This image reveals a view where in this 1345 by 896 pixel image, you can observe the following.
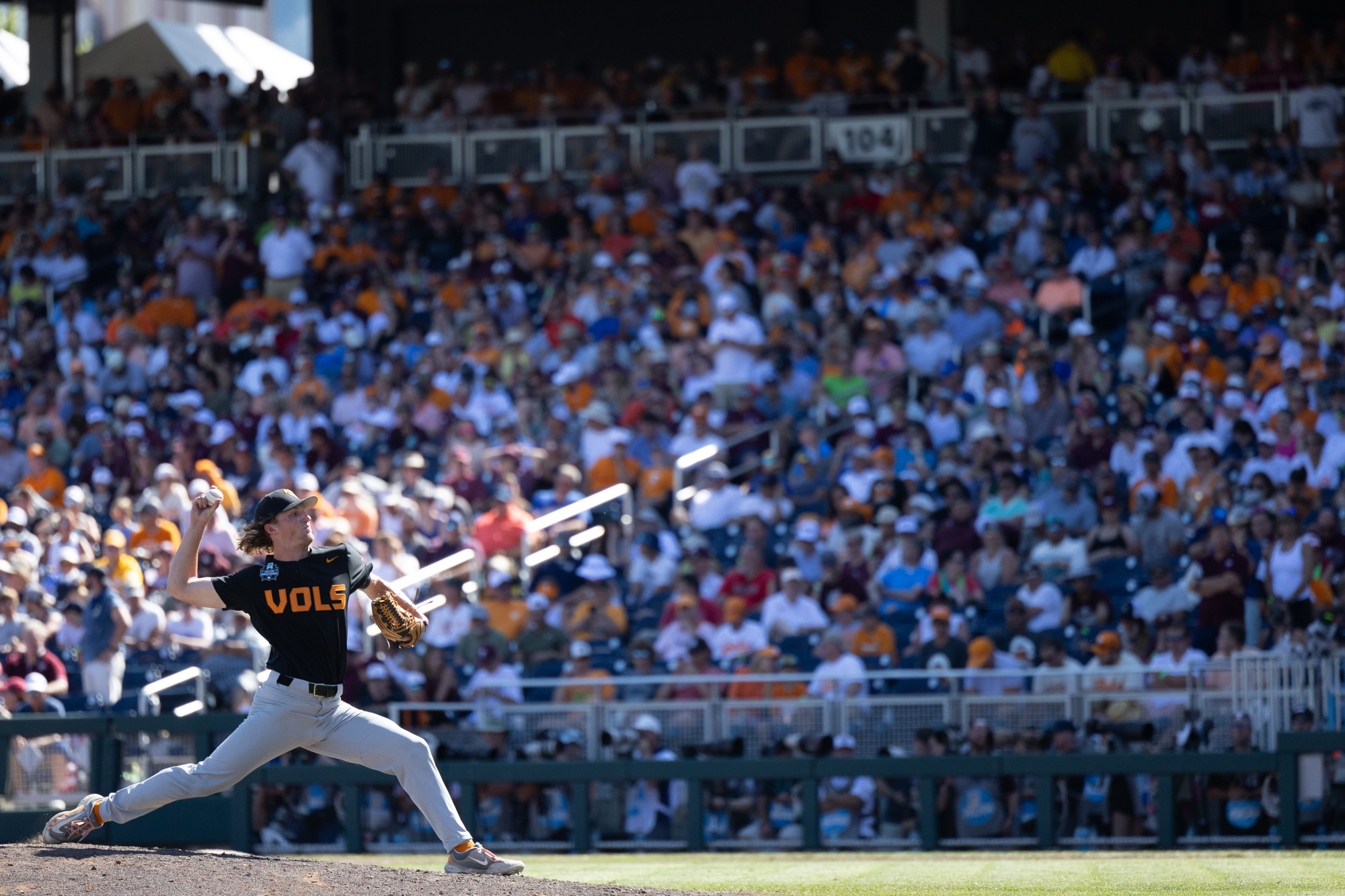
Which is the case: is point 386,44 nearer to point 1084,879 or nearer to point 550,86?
point 550,86

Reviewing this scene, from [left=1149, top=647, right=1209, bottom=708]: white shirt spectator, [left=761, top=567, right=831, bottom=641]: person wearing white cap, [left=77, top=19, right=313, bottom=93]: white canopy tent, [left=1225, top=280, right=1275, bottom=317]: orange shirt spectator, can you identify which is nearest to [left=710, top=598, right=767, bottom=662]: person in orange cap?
[left=761, top=567, right=831, bottom=641]: person wearing white cap

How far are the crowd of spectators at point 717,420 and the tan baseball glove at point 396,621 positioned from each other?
15.7 ft

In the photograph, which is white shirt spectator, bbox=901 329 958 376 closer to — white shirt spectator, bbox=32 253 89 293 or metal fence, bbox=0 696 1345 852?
metal fence, bbox=0 696 1345 852

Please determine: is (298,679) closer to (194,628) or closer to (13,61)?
(194,628)

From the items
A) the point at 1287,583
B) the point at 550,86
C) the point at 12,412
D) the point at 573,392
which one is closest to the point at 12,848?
the point at 1287,583

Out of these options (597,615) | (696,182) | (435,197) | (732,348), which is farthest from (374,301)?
(597,615)

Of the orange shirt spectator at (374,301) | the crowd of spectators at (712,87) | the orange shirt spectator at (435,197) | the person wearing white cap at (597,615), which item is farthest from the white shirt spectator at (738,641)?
the orange shirt spectator at (435,197)

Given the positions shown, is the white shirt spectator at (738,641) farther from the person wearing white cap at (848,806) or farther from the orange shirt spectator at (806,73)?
the orange shirt spectator at (806,73)

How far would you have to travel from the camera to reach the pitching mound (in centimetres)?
688

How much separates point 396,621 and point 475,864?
1.03 metres

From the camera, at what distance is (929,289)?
59.9 feet

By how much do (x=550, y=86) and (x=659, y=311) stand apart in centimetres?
670

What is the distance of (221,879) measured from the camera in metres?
7.09

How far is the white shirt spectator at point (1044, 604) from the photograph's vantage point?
44.1 feet
